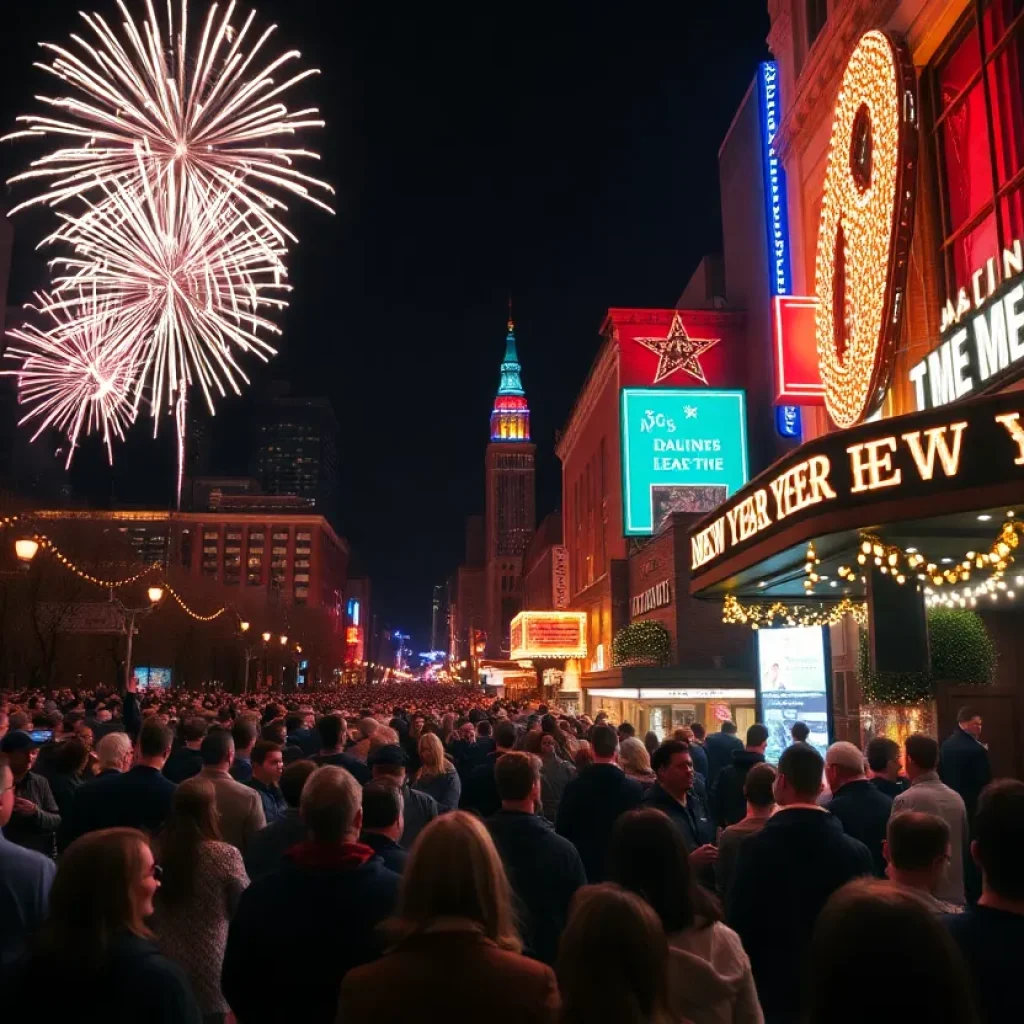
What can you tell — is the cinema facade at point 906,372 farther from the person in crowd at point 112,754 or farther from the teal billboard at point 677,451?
the teal billboard at point 677,451

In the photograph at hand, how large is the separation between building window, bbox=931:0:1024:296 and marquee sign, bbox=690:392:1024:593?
19.0ft

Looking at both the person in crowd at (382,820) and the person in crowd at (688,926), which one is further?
the person in crowd at (382,820)

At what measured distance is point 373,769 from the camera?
26.7ft

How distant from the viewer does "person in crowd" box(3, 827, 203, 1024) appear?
321 cm

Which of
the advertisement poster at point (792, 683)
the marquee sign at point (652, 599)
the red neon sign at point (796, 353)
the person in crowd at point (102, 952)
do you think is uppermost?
the red neon sign at point (796, 353)

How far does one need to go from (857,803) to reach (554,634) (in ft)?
155

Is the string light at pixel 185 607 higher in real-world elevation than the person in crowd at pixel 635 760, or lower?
higher

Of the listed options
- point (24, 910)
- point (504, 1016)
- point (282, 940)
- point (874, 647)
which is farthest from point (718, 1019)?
point (874, 647)

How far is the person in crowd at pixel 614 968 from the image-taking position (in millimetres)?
2768

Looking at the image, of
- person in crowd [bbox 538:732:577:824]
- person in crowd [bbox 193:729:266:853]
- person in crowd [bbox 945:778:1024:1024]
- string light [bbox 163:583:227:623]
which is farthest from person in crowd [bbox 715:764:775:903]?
string light [bbox 163:583:227:623]

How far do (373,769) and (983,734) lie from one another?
1116 centimetres

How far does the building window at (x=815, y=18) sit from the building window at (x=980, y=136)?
673cm

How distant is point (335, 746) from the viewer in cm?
974

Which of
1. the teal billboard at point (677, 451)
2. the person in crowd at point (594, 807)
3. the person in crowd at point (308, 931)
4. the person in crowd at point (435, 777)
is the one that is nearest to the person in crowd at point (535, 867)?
the person in crowd at point (308, 931)
